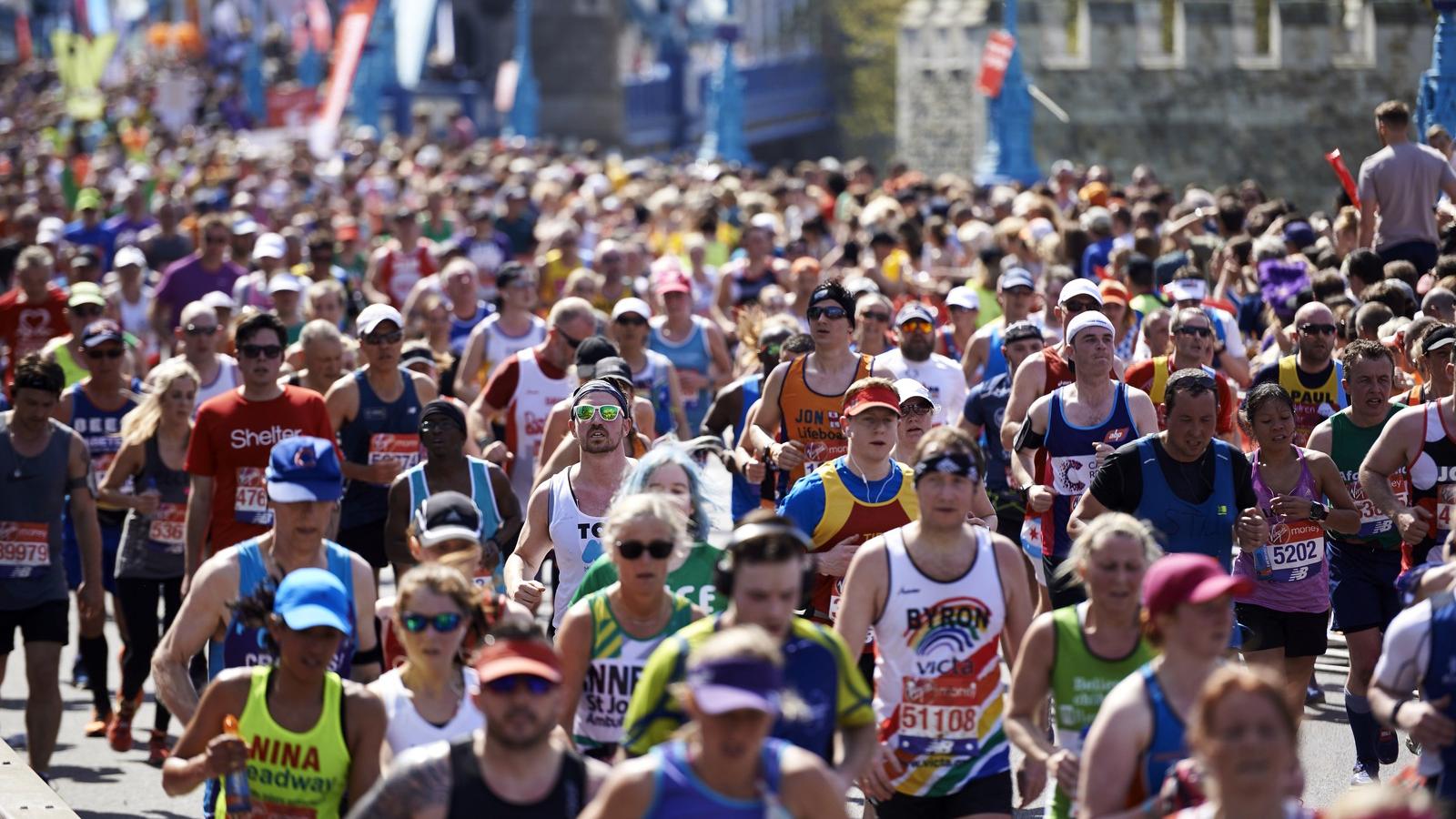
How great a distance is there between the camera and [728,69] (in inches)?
1639

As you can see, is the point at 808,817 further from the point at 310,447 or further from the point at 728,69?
the point at 728,69

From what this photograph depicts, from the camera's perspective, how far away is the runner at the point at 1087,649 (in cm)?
576

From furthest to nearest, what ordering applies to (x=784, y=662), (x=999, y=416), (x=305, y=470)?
(x=999, y=416), (x=305, y=470), (x=784, y=662)

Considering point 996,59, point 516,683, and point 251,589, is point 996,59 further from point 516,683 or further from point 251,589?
point 516,683

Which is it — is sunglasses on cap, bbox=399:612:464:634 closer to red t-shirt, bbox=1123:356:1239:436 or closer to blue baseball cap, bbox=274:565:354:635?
blue baseball cap, bbox=274:565:354:635

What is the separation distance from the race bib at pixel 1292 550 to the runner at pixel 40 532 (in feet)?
14.9

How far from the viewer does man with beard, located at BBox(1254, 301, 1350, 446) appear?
981 cm

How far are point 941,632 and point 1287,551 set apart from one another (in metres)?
2.68

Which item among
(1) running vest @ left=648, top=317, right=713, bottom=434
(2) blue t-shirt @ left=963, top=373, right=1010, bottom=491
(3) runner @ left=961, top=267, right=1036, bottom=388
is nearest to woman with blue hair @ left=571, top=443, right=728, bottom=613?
(2) blue t-shirt @ left=963, top=373, right=1010, bottom=491

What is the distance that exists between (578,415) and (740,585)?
108 inches

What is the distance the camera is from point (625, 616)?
20.3 ft

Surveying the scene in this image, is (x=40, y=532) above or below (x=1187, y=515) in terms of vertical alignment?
below

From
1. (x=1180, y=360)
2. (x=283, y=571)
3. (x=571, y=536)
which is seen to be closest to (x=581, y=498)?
(x=571, y=536)

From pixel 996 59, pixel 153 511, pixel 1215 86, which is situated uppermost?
pixel 996 59
